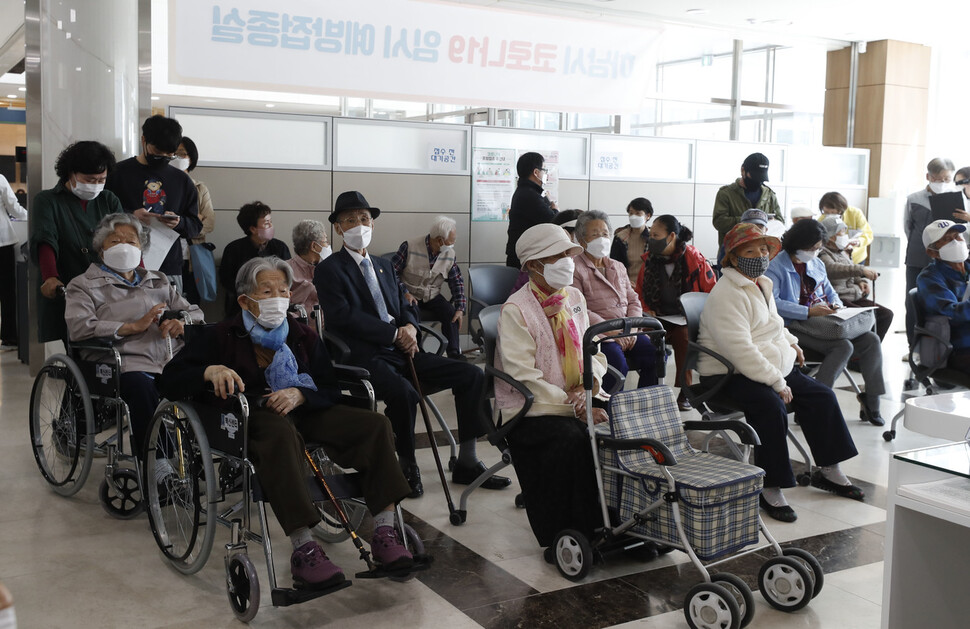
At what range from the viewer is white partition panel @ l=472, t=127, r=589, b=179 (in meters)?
7.34

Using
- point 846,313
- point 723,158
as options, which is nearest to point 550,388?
point 846,313

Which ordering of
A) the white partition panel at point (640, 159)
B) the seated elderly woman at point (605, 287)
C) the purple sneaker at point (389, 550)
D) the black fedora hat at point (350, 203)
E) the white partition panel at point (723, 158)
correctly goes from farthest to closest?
the white partition panel at point (723, 158) < the white partition panel at point (640, 159) < the seated elderly woman at point (605, 287) < the black fedora hat at point (350, 203) < the purple sneaker at point (389, 550)

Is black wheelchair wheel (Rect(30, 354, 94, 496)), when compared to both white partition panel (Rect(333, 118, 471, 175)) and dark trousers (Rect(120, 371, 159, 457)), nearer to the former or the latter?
dark trousers (Rect(120, 371, 159, 457))

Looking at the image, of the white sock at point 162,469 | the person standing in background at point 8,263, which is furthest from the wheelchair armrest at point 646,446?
the person standing in background at point 8,263

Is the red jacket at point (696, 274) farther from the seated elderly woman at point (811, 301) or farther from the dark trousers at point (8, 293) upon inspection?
the dark trousers at point (8, 293)

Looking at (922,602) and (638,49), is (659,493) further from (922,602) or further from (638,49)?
(638,49)

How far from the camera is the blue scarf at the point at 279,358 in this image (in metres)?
2.98

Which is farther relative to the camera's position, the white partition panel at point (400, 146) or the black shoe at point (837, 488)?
the white partition panel at point (400, 146)

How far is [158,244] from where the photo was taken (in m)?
4.58

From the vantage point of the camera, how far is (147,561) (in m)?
3.13

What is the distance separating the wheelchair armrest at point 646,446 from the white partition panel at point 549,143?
15.2 ft

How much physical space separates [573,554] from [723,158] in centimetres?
629

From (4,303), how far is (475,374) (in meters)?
5.20

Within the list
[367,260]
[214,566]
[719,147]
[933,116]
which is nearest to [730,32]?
[719,147]
